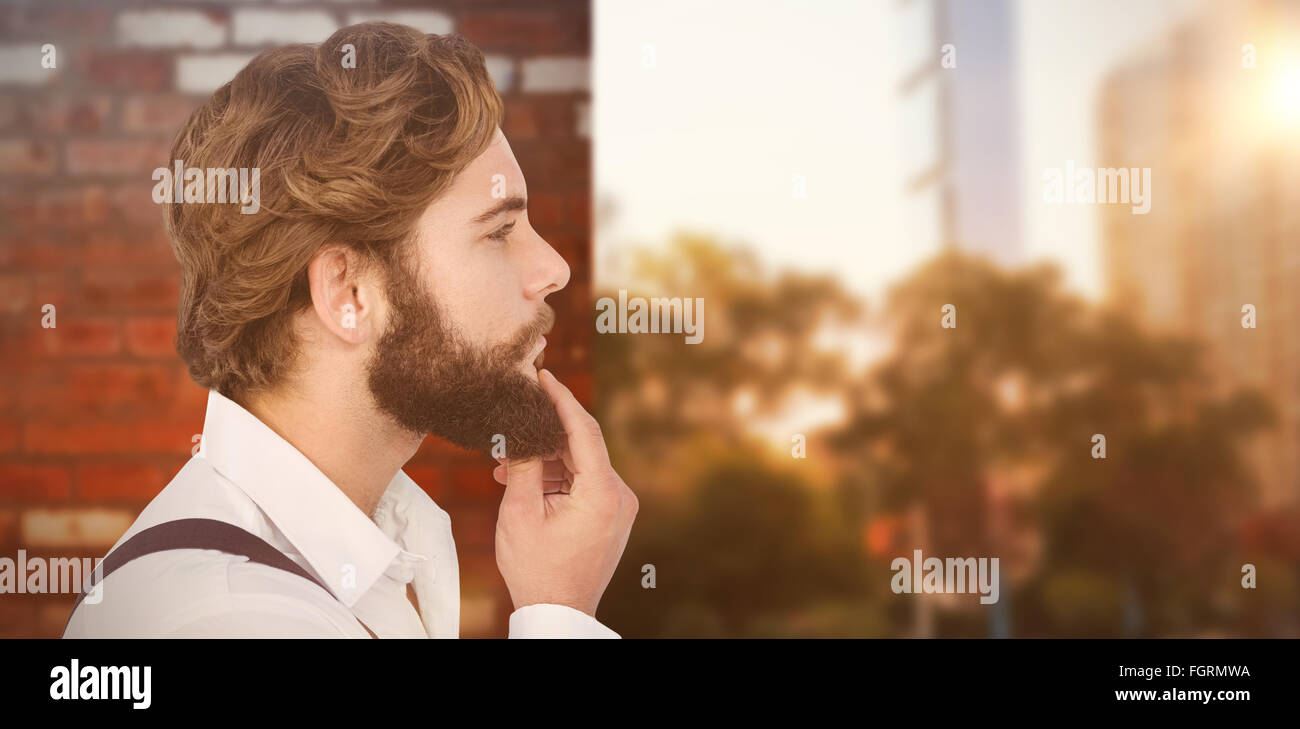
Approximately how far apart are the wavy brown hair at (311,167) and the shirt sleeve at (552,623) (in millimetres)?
679

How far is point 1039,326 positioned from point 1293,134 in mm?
734

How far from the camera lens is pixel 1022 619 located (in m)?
2.18

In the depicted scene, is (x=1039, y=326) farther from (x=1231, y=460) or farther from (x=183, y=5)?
(x=183, y=5)

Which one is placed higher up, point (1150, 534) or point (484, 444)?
point (484, 444)

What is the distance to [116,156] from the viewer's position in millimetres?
2086

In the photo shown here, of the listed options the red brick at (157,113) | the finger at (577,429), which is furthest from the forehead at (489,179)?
the red brick at (157,113)

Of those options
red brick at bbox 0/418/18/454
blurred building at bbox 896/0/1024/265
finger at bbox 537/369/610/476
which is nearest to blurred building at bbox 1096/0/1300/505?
blurred building at bbox 896/0/1024/265

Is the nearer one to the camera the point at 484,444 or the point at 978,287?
the point at 484,444

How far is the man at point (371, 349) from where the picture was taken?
6.08ft

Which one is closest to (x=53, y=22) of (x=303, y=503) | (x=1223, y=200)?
(x=303, y=503)

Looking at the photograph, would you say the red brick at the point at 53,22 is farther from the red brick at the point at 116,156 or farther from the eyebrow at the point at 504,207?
the eyebrow at the point at 504,207

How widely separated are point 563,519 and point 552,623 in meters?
0.22

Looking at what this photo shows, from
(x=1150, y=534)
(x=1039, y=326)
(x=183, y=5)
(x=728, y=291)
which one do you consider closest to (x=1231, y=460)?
(x=1150, y=534)
